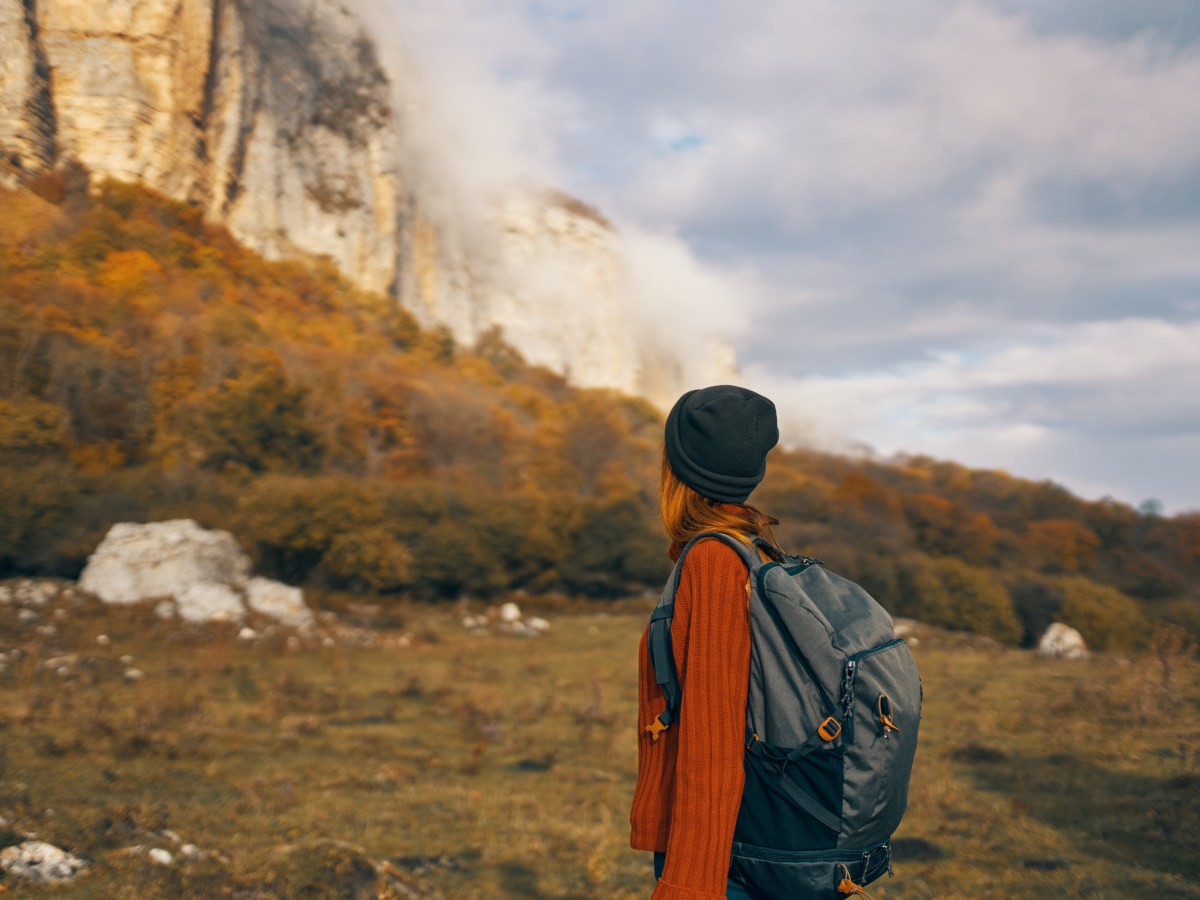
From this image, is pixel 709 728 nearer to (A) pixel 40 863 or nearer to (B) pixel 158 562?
(A) pixel 40 863

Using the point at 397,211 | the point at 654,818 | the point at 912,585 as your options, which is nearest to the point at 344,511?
the point at 912,585

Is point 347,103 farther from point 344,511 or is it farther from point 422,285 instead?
point 344,511

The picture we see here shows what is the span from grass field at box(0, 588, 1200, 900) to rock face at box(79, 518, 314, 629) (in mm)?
3059

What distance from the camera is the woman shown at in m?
1.36

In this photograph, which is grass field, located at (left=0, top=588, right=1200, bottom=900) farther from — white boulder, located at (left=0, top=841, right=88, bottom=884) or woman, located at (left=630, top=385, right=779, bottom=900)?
woman, located at (left=630, top=385, right=779, bottom=900)

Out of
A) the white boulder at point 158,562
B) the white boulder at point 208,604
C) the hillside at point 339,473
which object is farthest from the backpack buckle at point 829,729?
the hillside at point 339,473

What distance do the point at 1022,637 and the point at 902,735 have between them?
30.8 m

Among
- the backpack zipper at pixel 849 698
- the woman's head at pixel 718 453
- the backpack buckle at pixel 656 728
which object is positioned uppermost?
the woman's head at pixel 718 453

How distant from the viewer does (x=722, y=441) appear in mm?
1533

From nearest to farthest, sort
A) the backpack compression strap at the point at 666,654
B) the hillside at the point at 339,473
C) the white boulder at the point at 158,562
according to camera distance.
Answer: the backpack compression strap at the point at 666,654
the white boulder at the point at 158,562
the hillside at the point at 339,473

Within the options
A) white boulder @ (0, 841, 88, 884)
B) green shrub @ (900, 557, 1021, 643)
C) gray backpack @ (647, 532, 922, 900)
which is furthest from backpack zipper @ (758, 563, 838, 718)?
green shrub @ (900, 557, 1021, 643)

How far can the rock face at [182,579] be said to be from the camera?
52.5 feet

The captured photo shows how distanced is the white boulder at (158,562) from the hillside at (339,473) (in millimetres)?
1101

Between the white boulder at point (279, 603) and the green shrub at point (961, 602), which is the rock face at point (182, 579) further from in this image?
the green shrub at point (961, 602)
